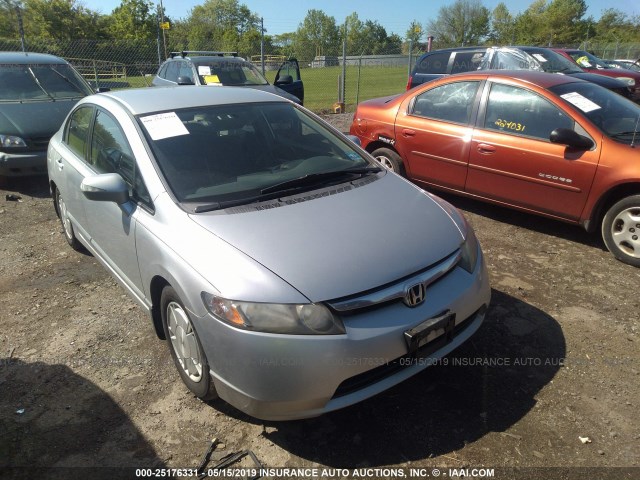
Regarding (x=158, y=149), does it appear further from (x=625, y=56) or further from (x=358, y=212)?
(x=625, y=56)

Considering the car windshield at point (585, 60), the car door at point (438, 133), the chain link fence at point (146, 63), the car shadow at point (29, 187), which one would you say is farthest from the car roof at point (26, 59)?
the car windshield at point (585, 60)

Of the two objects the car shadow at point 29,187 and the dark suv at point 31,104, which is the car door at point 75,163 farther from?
the car shadow at point 29,187

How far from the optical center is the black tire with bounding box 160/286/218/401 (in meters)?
2.43

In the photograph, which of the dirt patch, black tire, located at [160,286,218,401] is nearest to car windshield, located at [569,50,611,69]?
the dirt patch

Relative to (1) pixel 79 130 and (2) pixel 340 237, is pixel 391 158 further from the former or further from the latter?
(2) pixel 340 237

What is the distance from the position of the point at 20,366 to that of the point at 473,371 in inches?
113

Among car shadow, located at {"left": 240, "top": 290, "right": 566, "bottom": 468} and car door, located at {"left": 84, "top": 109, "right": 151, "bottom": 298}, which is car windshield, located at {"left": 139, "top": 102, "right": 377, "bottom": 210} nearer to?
car door, located at {"left": 84, "top": 109, "right": 151, "bottom": 298}

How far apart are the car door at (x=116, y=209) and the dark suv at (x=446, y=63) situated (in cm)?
844

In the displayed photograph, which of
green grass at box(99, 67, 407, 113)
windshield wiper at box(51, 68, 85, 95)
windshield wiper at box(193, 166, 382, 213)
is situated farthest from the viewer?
green grass at box(99, 67, 407, 113)

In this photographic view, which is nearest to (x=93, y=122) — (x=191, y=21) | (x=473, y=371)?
(x=473, y=371)

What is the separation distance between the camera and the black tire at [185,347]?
7.97 feet

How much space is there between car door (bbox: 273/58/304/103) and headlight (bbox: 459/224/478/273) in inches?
345

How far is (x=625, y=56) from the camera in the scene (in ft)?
88.1

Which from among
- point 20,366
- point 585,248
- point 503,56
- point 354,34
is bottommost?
point 20,366
